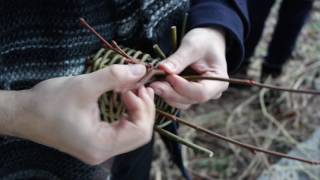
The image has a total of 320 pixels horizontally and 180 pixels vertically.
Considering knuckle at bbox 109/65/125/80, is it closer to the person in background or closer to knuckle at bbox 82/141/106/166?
knuckle at bbox 82/141/106/166

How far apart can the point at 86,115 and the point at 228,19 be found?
12.0 inches

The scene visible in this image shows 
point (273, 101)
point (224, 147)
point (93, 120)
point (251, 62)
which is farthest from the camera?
point (251, 62)

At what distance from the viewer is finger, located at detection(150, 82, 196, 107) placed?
651 mm

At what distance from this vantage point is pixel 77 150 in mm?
587

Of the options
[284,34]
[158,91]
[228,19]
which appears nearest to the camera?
[158,91]

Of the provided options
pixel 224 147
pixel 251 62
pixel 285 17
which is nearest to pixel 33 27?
pixel 224 147

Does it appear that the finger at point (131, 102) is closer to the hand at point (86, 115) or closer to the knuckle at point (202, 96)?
the hand at point (86, 115)

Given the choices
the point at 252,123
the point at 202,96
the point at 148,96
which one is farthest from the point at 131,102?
the point at 252,123

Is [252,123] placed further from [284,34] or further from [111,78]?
[111,78]

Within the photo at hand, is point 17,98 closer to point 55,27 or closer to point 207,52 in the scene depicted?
point 55,27

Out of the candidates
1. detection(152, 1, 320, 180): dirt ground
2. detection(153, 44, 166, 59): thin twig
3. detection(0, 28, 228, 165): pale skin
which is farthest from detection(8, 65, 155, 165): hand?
detection(152, 1, 320, 180): dirt ground

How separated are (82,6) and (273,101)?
131cm

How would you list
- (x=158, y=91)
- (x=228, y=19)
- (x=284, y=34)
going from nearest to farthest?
1. (x=158, y=91)
2. (x=228, y=19)
3. (x=284, y=34)

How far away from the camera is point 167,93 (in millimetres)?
658
